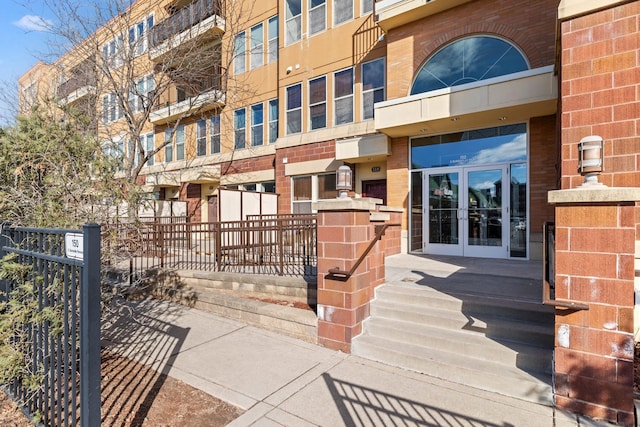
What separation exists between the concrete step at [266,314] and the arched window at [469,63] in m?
7.23

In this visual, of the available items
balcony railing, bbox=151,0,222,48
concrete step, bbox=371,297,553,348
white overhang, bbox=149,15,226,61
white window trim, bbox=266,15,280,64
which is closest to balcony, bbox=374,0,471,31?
white window trim, bbox=266,15,280,64

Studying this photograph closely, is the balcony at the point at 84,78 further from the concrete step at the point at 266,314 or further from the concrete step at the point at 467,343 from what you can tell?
the concrete step at the point at 467,343

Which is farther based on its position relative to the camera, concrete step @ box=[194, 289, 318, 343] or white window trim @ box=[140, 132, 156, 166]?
white window trim @ box=[140, 132, 156, 166]

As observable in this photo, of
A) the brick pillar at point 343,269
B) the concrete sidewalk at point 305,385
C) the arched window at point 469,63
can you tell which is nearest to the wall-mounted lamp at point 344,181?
the brick pillar at point 343,269

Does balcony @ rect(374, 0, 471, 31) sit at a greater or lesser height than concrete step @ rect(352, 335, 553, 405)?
greater

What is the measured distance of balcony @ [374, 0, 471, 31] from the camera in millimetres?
8438

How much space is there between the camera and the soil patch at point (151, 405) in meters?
2.77

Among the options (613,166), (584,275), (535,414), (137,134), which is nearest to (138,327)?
(535,414)

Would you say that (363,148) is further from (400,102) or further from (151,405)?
(151,405)

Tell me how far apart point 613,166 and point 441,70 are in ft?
17.7

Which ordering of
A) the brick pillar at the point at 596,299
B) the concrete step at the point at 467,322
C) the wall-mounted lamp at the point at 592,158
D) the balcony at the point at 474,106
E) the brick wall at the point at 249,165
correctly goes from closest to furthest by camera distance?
the brick pillar at the point at 596,299
the wall-mounted lamp at the point at 592,158
the concrete step at the point at 467,322
the balcony at the point at 474,106
the brick wall at the point at 249,165

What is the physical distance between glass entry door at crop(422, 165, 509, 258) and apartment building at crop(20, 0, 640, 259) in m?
0.03

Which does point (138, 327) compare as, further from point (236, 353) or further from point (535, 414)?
point (535, 414)

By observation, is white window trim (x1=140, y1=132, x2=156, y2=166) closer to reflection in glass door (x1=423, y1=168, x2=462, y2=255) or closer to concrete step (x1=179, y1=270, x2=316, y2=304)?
concrete step (x1=179, y1=270, x2=316, y2=304)
